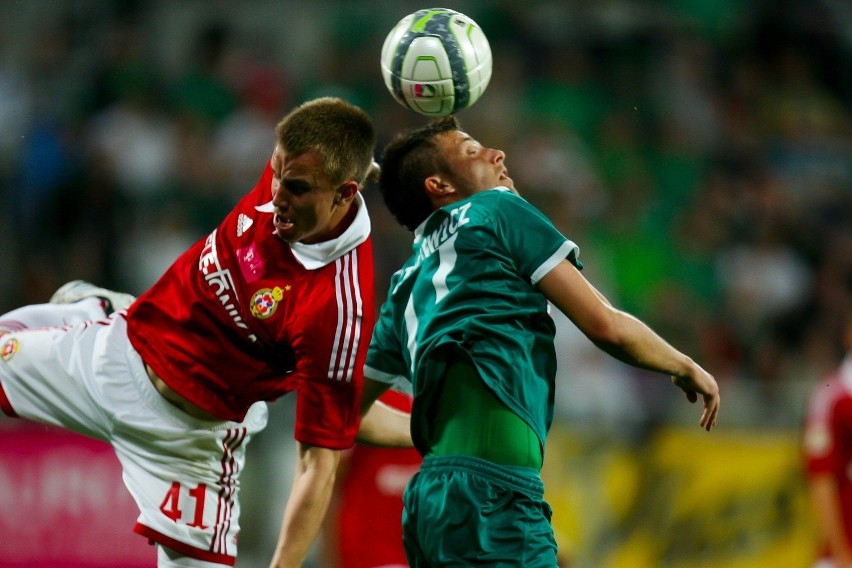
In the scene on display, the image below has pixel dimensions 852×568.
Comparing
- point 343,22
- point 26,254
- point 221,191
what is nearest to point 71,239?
point 26,254

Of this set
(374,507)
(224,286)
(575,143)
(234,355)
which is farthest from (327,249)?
(575,143)

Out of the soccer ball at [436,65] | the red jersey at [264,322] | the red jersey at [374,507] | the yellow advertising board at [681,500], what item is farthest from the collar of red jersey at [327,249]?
the yellow advertising board at [681,500]

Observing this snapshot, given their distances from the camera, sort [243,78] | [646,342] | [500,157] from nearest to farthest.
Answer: [646,342]
[500,157]
[243,78]

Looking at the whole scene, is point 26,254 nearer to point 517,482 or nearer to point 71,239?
point 71,239

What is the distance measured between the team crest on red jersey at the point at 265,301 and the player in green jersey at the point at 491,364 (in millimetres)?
735

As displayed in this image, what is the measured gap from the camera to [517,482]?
386cm

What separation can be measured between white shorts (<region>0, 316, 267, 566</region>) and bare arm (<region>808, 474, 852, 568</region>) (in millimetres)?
3710

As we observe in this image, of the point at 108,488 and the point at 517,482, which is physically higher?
the point at 517,482

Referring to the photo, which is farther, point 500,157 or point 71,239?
point 71,239

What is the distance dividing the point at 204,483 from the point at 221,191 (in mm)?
4591

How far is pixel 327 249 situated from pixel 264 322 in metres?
0.35

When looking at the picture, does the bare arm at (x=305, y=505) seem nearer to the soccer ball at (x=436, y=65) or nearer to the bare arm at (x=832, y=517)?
the soccer ball at (x=436, y=65)

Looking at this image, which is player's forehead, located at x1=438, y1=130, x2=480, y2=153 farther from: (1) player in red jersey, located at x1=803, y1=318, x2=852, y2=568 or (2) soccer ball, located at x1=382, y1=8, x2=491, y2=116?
(1) player in red jersey, located at x1=803, y1=318, x2=852, y2=568

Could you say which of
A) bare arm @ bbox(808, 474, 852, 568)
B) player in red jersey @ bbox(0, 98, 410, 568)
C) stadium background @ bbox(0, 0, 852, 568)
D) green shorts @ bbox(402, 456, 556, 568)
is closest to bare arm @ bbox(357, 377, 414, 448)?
player in red jersey @ bbox(0, 98, 410, 568)
